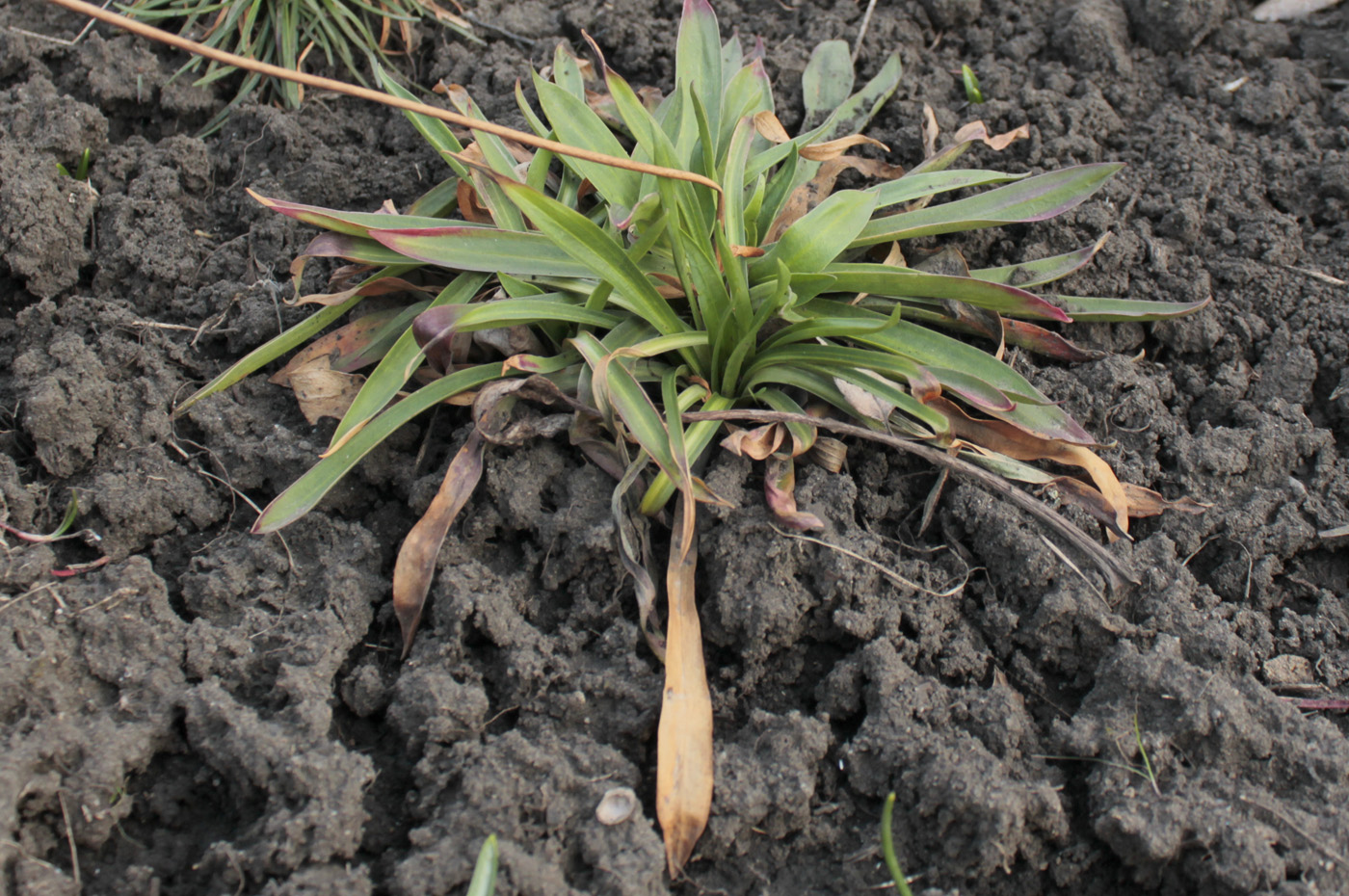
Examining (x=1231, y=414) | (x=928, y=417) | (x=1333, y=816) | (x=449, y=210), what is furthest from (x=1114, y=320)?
(x=449, y=210)

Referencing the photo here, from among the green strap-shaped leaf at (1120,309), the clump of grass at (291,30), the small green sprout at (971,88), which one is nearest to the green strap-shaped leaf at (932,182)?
the green strap-shaped leaf at (1120,309)

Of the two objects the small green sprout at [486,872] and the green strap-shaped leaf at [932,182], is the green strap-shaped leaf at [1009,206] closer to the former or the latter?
the green strap-shaped leaf at [932,182]

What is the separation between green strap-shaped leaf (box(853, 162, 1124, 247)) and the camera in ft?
6.77

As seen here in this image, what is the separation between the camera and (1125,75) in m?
2.68

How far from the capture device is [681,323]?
6.30ft

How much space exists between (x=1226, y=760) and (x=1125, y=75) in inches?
80.1

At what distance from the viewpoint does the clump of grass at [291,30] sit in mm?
2496

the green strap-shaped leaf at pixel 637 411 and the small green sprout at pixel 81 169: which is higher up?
the small green sprout at pixel 81 169

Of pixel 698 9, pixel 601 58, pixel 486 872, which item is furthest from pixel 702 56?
pixel 486 872

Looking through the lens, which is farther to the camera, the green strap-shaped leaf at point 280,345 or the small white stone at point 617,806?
Result: the green strap-shaped leaf at point 280,345

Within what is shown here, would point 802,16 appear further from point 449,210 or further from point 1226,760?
point 1226,760

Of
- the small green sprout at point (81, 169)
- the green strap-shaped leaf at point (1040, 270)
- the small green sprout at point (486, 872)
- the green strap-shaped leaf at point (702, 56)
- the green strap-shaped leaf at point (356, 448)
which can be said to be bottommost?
the small green sprout at point (486, 872)

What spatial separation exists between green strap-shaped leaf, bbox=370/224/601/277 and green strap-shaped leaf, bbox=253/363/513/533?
219 mm

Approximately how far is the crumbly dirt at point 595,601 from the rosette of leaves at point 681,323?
9 cm
